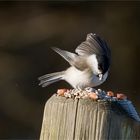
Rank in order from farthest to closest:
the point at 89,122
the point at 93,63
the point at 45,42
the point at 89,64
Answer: the point at 45,42, the point at 89,64, the point at 93,63, the point at 89,122

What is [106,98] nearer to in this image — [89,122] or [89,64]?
[89,122]

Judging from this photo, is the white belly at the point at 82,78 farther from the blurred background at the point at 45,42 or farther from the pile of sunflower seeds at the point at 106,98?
the blurred background at the point at 45,42

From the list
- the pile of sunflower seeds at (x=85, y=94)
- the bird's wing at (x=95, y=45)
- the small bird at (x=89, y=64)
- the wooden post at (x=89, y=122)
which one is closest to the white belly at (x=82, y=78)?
the small bird at (x=89, y=64)

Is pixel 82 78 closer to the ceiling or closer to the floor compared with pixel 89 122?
closer to the ceiling

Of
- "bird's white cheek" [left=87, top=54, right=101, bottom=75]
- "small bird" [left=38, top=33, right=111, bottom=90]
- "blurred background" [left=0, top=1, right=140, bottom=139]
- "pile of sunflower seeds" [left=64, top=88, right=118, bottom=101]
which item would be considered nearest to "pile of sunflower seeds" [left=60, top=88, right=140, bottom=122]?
"pile of sunflower seeds" [left=64, top=88, right=118, bottom=101]

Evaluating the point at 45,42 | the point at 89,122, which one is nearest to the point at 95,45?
the point at 89,122

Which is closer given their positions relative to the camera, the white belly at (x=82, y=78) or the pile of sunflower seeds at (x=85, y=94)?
the pile of sunflower seeds at (x=85, y=94)

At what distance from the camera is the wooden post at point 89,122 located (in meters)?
2.73

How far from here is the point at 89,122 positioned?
8.99 ft

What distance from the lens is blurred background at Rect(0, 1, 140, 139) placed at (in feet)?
30.1

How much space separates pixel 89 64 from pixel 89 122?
1.34 meters

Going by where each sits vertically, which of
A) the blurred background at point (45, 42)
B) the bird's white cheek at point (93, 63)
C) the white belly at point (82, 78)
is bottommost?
the white belly at point (82, 78)

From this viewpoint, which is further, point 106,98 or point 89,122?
point 106,98

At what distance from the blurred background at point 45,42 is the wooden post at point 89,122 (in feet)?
20.4
